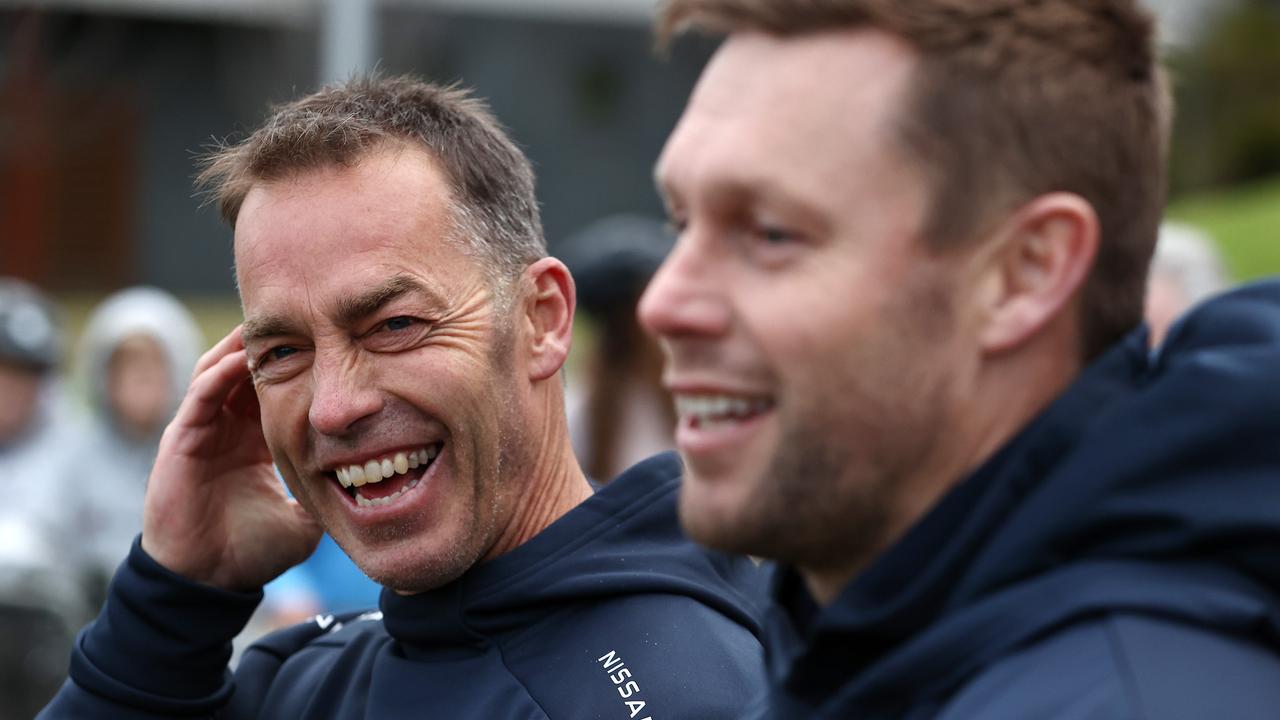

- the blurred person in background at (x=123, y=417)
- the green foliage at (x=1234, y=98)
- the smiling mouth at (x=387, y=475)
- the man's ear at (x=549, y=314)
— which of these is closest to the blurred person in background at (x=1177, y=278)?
the man's ear at (x=549, y=314)

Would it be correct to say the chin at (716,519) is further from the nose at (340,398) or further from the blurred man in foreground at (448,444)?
the nose at (340,398)

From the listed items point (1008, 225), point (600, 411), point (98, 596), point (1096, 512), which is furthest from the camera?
point (98, 596)

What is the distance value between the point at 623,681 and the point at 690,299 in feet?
2.90

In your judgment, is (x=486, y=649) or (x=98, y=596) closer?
(x=486, y=649)

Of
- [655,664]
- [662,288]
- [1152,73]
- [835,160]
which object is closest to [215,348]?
[655,664]

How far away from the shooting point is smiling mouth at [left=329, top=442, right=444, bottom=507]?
8.23 ft

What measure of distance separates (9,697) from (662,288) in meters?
5.49

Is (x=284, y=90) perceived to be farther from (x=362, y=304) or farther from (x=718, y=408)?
(x=718, y=408)

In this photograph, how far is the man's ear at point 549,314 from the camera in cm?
267

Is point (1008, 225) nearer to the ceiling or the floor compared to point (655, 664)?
nearer to the ceiling

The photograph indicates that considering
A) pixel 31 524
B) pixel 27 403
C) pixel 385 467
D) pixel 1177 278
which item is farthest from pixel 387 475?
pixel 27 403

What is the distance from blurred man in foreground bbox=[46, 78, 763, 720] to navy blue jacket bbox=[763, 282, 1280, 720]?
817mm

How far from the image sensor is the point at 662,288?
1.68 meters

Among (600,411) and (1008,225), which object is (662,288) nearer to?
(1008,225)
